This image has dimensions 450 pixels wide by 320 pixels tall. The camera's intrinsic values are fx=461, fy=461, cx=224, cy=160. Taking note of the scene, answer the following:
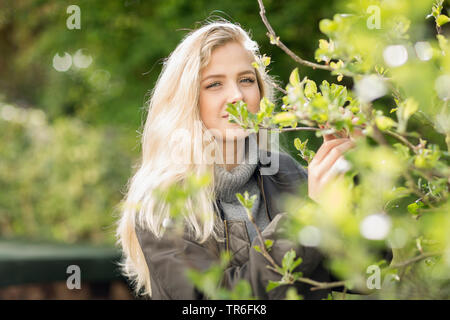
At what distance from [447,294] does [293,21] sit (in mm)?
3214

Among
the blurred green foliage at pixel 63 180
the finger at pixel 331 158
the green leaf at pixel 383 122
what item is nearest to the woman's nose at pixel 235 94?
the finger at pixel 331 158

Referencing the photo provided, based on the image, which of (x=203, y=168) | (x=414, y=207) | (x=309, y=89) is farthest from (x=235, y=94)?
(x=414, y=207)

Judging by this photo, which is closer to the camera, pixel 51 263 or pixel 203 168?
pixel 203 168

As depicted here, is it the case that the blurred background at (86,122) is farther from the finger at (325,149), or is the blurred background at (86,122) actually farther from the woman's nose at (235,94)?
the finger at (325,149)

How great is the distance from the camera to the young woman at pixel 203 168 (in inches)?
53.3

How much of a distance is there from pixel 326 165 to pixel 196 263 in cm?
46

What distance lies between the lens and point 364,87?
773 mm

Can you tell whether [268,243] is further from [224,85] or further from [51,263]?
[51,263]

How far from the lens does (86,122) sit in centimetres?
662

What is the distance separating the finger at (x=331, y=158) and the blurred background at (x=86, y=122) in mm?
983

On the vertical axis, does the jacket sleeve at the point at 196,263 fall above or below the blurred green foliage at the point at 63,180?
below

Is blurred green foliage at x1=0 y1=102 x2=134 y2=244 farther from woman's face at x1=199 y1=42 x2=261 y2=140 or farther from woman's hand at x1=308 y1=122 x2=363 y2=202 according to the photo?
woman's hand at x1=308 y1=122 x2=363 y2=202
